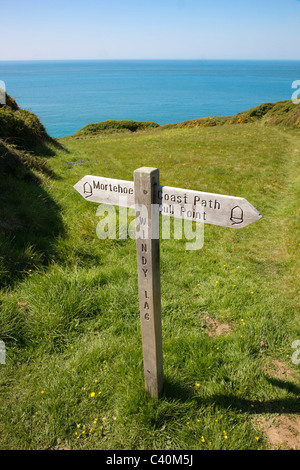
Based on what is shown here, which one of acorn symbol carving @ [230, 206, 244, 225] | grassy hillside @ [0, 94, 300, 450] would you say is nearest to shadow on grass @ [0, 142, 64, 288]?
grassy hillside @ [0, 94, 300, 450]

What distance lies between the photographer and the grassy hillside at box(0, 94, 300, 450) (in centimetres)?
282

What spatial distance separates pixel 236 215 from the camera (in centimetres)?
201

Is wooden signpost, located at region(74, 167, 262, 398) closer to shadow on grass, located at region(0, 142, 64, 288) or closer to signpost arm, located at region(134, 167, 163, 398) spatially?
signpost arm, located at region(134, 167, 163, 398)

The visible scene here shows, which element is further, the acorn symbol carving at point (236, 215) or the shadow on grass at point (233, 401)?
the shadow on grass at point (233, 401)

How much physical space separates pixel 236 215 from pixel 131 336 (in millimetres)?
2501

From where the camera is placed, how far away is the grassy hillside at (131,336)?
2820mm

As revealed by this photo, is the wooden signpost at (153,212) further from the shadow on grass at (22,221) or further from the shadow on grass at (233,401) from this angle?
the shadow on grass at (22,221)

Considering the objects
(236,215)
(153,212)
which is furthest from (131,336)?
(236,215)

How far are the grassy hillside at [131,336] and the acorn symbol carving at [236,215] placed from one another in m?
2.11

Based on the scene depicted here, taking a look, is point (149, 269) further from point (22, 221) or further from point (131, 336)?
point (22, 221)

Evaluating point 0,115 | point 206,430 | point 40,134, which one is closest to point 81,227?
point 206,430

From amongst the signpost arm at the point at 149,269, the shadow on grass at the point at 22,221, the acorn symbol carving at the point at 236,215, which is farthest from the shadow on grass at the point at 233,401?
the shadow on grass at the point at 22,221

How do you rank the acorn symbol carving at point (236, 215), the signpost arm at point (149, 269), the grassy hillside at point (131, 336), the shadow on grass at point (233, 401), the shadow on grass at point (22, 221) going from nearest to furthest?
the acorn symbol carving at point (236, 215)
the signpost arm at point (149, 269)
the grassy hillside at point (131, 336)
the shadow on grass at point (233, 401)
the shadow on grass at point (22, 221)
